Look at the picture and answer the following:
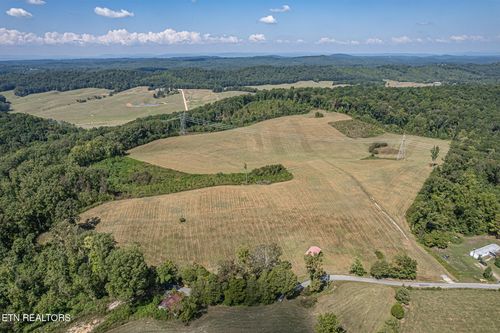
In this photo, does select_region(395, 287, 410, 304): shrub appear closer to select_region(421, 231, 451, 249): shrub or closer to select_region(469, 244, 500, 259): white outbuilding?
select_region(421, 231, 451, 249): shrub

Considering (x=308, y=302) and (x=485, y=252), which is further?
(x=485, y=252)

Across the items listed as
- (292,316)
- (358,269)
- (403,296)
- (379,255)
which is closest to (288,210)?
(379,255)

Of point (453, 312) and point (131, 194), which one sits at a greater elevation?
point (131, 194)

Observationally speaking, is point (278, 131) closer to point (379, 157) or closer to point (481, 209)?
point (379, 157)

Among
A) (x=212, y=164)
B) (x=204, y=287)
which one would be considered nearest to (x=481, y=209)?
(x=204, y=287)

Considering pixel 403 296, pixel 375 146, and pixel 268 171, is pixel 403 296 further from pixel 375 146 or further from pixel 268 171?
pixel 375 146
